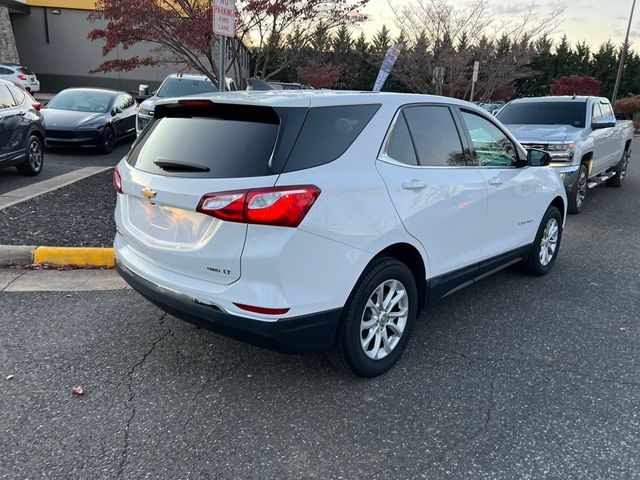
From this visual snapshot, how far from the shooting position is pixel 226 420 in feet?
9.69

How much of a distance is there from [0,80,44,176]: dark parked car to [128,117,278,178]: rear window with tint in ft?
20.0

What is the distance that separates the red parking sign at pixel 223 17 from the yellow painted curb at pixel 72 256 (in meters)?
2.68

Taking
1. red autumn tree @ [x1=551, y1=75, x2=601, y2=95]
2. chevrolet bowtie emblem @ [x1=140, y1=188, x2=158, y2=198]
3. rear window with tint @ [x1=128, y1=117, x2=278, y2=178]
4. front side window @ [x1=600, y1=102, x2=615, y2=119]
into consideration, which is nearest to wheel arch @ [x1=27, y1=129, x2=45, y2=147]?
rear window with tint @ [x1=128, y1=117, x2=278, y2=178]

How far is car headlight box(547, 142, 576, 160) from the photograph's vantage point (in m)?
8.15

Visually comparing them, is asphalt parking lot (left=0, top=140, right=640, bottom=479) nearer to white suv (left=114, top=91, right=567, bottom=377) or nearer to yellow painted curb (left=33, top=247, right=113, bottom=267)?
white suv (left=114, top=91, right=567, bottom=377)

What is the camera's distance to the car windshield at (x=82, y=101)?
1230cm

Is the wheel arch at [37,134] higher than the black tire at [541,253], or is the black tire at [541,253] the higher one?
the wheel arch at [37,134]

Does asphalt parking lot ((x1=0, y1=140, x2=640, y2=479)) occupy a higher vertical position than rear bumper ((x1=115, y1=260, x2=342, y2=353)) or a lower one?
lower

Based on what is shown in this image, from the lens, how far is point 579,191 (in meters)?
8.65

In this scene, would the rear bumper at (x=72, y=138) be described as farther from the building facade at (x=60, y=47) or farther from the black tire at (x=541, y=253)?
the building facade at (x=60, y=47)

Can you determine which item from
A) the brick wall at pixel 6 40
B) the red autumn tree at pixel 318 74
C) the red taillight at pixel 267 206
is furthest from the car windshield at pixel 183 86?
the brick wall at pixel 6 40

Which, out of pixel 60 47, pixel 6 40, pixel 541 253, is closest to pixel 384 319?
pixel 541 253

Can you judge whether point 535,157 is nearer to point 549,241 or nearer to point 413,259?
point 549,241

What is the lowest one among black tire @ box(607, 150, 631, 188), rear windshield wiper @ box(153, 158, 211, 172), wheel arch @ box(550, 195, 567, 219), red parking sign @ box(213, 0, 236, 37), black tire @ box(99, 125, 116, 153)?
black tire @ box(607, 150, 631, 188)
